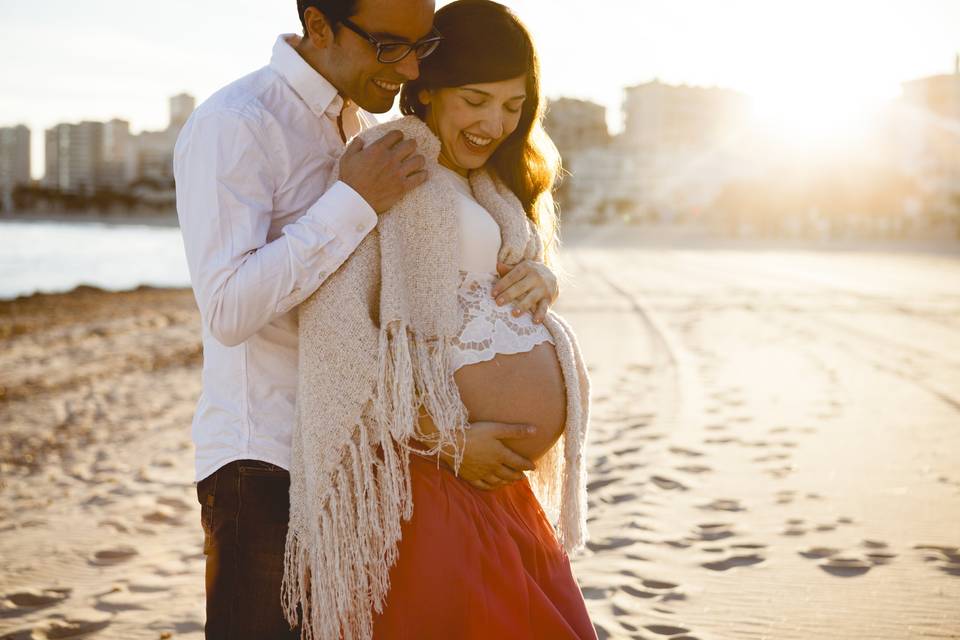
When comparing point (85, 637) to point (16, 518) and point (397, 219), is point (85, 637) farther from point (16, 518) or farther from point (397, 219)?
point (397, 219)

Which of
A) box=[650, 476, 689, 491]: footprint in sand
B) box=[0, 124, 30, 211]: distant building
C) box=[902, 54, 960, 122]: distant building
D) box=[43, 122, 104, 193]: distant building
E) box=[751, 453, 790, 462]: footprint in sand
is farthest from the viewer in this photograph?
box=[43, 122, 104, 193]: distant building

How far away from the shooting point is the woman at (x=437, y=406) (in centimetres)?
200

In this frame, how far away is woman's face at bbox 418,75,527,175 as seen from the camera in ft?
7.53

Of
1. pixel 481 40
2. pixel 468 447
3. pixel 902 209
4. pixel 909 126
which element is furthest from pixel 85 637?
pixel 909 126

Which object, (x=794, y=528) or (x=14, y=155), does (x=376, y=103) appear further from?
(x=14, y=155)

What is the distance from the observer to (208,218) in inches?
73.6

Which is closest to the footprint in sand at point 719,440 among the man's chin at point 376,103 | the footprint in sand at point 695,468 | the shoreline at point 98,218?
the footprint in sand at point 695,468

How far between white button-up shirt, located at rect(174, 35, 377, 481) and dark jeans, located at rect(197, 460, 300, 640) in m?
0.05

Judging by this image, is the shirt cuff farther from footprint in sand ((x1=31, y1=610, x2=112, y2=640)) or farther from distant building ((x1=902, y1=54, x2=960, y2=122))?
distant building ((x1=902, y1=54, x2=960, y2=122))

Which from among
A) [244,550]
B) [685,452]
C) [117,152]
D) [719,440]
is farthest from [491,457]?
[117,152]

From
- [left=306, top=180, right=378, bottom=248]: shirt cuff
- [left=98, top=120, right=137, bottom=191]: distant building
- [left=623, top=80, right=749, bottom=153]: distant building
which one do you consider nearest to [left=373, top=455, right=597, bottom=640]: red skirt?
[left=306, top=180, right=378, bottom=248]: shirt cuff

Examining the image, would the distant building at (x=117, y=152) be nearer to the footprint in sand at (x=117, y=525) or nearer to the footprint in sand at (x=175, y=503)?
the footprint in sand at (x=175, y=503)

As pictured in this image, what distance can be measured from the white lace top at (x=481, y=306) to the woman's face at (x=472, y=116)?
76 millimetres

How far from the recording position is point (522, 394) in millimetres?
2201
